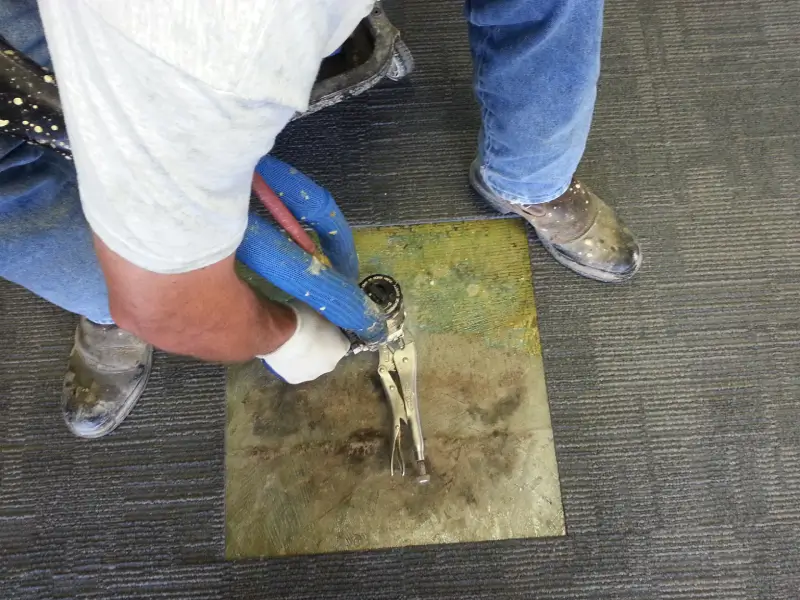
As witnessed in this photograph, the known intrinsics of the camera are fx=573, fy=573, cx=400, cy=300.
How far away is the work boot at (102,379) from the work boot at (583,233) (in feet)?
2.26

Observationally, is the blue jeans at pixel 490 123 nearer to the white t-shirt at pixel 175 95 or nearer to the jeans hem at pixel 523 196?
the jeans hem at pixel 523 196

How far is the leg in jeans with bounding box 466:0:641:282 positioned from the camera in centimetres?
67

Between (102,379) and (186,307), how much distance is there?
0.66m

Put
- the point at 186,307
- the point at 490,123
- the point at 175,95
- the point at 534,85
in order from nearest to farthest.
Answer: the point at 175,95, the point at 186,307, the point at 534,85, the point at 490,123

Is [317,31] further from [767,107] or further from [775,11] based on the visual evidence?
[775,11]

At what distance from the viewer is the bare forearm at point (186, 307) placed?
1.29 feet

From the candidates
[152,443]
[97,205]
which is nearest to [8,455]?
[152,443]

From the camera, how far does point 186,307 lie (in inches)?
16.7

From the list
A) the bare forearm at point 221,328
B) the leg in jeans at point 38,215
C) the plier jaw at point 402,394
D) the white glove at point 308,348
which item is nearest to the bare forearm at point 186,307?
the bare forearm at point 221,328

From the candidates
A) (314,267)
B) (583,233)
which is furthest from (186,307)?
(583,233)

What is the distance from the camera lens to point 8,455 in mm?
978

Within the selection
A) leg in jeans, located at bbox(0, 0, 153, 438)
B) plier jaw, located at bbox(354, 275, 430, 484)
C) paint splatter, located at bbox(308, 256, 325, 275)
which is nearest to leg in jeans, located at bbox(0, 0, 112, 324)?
leg in jeans, located at bbox(0, 0, 153, 438)

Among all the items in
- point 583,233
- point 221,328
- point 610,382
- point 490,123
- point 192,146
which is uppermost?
point 192,146

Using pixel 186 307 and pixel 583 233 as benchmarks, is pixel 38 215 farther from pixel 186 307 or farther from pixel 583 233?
pixel 583 233
